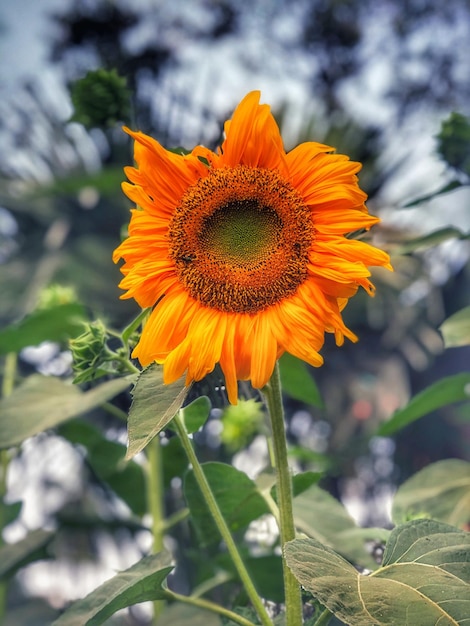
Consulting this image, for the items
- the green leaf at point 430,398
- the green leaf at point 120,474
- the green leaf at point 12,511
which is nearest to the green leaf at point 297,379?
the green leaf at point 430,398

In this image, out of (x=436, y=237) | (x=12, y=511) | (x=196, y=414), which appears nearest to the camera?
(x=196, y=414)

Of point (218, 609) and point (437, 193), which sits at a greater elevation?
point (437, 193)

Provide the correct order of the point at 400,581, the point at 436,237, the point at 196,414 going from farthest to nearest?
1. the point at 436,237
2. the point at 196,414
3. the point at 400,581

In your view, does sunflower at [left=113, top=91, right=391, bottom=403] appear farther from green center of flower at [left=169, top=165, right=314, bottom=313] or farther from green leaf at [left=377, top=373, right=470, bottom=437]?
green leaf at [left=377, top=373, right=470, bottom=437]

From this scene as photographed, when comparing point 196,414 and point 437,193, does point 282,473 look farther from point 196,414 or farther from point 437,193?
point 437,193

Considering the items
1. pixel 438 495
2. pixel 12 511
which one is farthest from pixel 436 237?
pixel 12 511

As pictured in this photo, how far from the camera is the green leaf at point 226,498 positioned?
15.9 inches

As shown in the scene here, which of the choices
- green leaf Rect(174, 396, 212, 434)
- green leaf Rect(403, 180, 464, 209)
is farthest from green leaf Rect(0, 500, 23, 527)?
green leaf Rect(403, 180, 464, 209)

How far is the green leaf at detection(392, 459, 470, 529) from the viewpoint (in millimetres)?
468

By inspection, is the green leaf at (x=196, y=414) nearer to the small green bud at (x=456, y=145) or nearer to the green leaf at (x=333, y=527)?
the green leaf at (x=333, y=527)

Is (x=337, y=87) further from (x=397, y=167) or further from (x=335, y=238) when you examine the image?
(x=335, y=238)

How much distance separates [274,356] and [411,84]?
120 inches

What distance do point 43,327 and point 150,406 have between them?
25 cm

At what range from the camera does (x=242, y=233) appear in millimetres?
335
